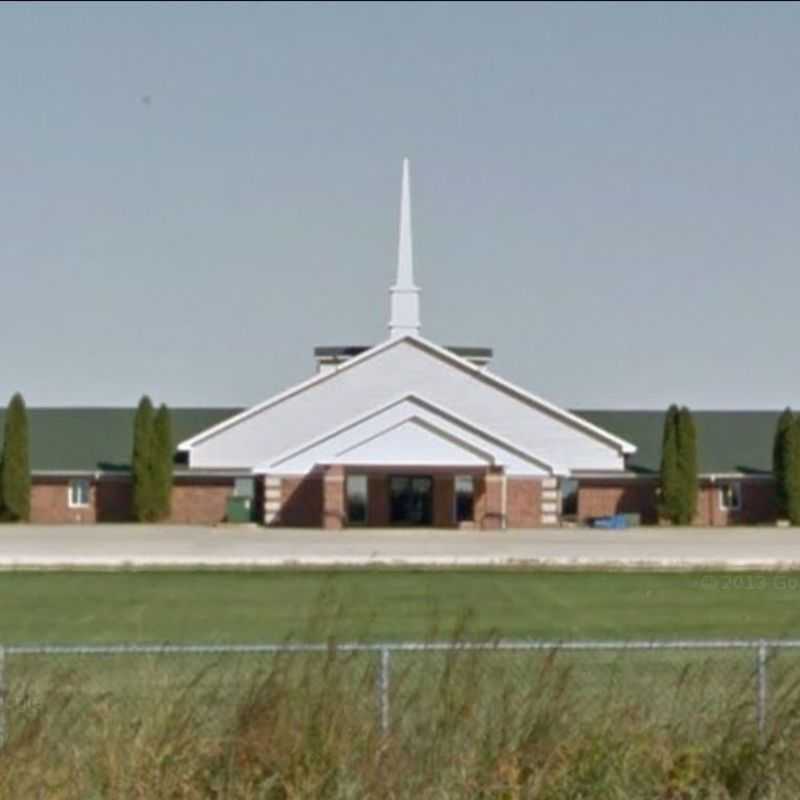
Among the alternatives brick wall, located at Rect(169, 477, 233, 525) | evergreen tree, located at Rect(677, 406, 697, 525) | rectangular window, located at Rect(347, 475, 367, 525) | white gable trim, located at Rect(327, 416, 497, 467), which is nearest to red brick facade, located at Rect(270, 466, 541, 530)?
rectangular window, located at Rect(347, 475, 367, 525)

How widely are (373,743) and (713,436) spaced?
5884 centimetres

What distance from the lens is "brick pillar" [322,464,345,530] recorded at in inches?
2224

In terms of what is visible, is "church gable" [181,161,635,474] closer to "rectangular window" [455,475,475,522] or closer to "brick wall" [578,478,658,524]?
"brick wall" [578,478,658,524]

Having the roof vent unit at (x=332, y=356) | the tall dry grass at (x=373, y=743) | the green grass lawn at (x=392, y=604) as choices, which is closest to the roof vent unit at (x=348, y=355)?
the roof vent unit at (x=332, y=356)

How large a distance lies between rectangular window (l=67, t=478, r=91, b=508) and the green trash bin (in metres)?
5.62

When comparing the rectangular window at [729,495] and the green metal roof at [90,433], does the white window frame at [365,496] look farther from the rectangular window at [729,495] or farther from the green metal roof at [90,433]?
the rectangular window at [729,495]

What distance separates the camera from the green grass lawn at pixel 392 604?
21375mm

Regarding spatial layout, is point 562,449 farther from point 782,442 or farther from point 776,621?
point 776,621

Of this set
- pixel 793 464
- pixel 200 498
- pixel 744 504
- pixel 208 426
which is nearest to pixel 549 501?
pixel 744 504

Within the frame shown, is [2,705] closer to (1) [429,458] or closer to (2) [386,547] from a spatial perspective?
(2) [386,547]

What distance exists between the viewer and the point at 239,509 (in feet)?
200

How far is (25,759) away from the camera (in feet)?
28.5

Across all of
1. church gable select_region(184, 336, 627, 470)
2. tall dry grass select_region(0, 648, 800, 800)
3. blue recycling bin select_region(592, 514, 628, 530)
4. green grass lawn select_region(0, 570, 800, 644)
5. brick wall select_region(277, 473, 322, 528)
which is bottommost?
green grass lawn select_region(0, 570, 800, 644)

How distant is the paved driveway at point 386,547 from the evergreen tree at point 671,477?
3.15 metres
